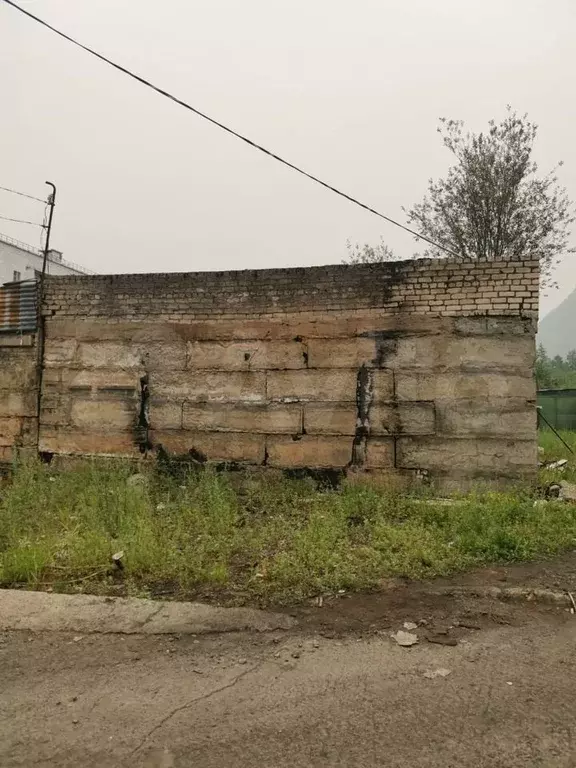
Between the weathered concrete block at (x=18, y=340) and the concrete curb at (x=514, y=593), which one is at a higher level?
the weathered concrete block at (x=18, y=340)

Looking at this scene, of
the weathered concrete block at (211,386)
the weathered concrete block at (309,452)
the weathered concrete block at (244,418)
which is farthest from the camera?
the weathered concrete block at (211,386)

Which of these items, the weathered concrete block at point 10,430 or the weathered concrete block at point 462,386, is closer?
the weathered concrete block at point 462,386

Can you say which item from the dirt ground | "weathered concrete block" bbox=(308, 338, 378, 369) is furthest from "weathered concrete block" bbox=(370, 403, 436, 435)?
the dirt ground

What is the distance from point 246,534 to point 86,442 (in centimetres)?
302

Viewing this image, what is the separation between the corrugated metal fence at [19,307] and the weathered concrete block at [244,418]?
246 centimetres

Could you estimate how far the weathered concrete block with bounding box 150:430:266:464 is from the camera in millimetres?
6457

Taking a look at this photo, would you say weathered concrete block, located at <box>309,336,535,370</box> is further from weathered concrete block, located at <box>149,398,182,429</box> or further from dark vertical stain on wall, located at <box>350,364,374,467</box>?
weathered concrete block, located at <box>149,398,182,429</box>

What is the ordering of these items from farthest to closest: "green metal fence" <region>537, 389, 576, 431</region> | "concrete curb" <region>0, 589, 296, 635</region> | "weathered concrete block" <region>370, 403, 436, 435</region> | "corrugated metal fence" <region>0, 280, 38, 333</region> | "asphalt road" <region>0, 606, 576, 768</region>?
"green metal fence" <region>537, 389, 576, 431</region> < "corrugated metal fence" <region>0, 280, 38, 333</region> < "weathered concrete block" <region>370, 403, 436, 435</region> < "concrete curb" <region>0, 589, 296, 635</region> < "asphalt road" <region>0, 606, 576, 768</region>

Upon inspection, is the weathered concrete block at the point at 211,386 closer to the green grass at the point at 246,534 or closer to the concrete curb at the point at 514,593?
the green grass at the point at 246,534

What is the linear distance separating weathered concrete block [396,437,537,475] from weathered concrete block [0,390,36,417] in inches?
186

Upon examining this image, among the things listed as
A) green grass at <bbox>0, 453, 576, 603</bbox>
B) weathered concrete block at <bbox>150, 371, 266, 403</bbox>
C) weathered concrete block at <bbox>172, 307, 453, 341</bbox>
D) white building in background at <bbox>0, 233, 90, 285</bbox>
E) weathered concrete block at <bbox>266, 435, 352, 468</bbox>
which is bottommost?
green grass at <bbox>0, 453, 576, 603</bbox>

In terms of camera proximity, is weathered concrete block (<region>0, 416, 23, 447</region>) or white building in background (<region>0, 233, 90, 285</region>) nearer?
weathered concrete block (<region>0, 416, 23, 447</region>)

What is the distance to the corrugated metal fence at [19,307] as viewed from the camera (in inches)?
277

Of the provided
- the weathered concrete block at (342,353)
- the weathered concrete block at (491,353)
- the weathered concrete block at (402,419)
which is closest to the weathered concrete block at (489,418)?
the weathered concrete block at (402,419)
